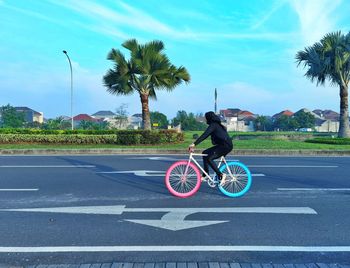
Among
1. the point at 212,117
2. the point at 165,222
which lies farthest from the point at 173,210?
the point at 212,117

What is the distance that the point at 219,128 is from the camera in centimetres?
588

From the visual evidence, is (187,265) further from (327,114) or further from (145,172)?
(327,114)

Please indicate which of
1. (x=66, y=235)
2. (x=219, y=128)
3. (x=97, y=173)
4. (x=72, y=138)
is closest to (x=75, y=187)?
(x=97, y=173)

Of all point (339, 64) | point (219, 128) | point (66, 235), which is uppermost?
point (339, 64)

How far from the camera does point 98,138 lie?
57.1 feet

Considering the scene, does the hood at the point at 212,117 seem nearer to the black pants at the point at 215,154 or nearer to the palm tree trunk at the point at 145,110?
the black pants at the point at 215,154

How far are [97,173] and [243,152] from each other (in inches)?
302

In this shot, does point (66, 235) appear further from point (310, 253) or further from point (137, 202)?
point (310, 253)

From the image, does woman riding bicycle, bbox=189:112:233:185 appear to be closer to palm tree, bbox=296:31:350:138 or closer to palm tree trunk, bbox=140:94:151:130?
palm tree trunk, bbox=140:94:151:130

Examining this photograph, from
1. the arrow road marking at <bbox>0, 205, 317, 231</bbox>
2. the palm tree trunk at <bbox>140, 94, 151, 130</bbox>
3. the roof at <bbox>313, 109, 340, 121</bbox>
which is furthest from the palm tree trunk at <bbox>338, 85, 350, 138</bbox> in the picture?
the roof at <bbox>313, 109, 340, 121</bbox>

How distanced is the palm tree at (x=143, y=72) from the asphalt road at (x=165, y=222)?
11539mm

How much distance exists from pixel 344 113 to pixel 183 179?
17868 millimetres

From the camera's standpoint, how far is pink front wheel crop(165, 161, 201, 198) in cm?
593

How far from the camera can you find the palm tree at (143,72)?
18047 mm
